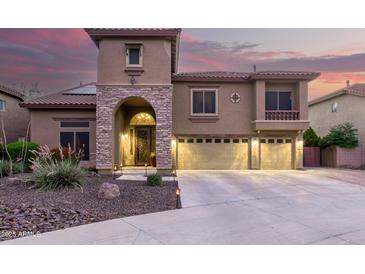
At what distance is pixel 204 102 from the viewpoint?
17.8m

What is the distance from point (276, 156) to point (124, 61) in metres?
11.0

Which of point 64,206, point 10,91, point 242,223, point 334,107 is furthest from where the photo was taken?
point 334,107

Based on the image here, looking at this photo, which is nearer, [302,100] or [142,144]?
[302,100]

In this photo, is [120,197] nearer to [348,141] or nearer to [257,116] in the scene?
[257,116]

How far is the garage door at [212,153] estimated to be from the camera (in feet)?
59.1

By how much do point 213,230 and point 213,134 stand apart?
39.9ft

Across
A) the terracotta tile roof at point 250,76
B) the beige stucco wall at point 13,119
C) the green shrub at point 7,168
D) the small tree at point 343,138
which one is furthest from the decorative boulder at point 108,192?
the small tree at point 343,138

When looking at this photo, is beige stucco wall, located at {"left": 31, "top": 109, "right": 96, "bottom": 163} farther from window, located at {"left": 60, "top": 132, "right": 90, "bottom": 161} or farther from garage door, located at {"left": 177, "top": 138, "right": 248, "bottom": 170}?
garage door, located at {"left": 177, "top": 138, "right": 248, "bottom": 170}

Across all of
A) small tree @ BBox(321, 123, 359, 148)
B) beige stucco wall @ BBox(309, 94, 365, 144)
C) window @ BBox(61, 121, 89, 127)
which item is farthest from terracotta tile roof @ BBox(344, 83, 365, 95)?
window @ BBox(61, 121, 89, 127)

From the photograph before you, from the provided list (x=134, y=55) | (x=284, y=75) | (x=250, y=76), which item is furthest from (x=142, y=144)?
(x=284, y=75)

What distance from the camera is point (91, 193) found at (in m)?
9.22

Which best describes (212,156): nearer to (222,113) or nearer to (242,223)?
(222,113)

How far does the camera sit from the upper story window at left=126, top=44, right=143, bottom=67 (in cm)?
1502

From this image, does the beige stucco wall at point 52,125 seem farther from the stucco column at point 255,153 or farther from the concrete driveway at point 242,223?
the stucco column at point 255,153
